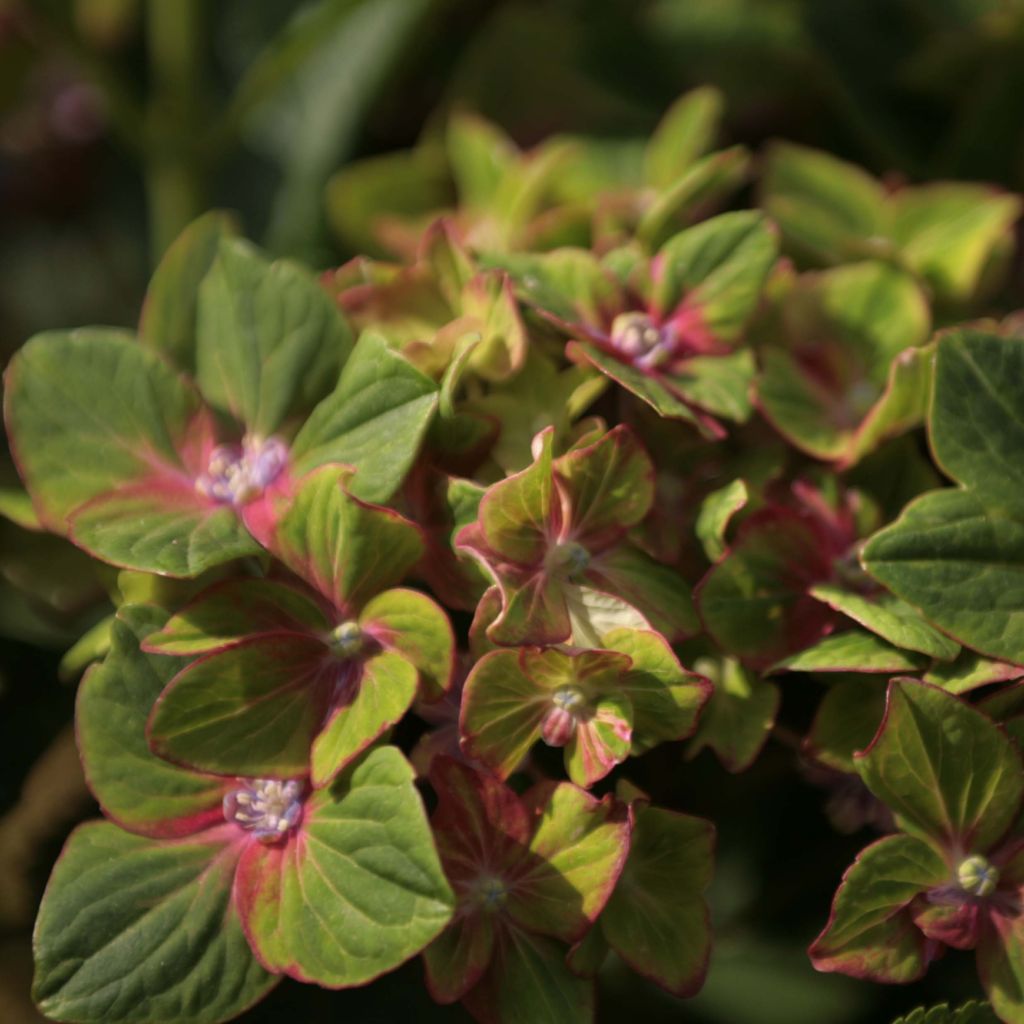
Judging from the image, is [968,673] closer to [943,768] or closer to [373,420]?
[943,768]

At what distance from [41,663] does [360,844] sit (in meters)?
0.28

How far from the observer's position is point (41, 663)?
2.12ft

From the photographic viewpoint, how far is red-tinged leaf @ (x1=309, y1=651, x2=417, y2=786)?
1.46 ft

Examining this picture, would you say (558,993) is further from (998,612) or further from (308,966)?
(998,612)

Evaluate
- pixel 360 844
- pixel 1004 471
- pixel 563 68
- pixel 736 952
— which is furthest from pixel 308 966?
pixel 563 68

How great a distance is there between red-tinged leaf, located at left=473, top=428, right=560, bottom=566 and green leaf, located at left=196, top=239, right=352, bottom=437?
0.40 feet

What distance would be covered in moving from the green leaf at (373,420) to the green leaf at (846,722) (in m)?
0.19

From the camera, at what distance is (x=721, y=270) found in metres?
0.56

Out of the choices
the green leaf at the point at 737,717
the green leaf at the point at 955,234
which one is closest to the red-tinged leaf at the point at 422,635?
the green leaf at the point at 737,717

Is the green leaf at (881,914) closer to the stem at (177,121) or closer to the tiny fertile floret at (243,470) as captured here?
the tiny fertile floret at (243,470)

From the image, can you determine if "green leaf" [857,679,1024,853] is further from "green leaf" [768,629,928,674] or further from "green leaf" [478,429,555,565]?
"green leaf" [478,429,555,565]

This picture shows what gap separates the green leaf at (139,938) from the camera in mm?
460

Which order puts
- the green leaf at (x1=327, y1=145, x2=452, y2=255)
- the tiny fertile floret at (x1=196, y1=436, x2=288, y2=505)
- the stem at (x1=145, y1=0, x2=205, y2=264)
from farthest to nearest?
the stem at (x1=145, y1=0, x2=205, y2=264) → the green leaf at (x1=327, y1=145, x2=452, y2=255) → the tiny fertile floret at (x1=196, y1=436, x2=288, y2=505)

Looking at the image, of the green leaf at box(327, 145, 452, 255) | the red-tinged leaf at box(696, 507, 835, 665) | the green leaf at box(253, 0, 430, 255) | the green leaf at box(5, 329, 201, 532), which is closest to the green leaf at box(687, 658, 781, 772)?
the red-tinged leaf at box(696, 507, 835, 665)
